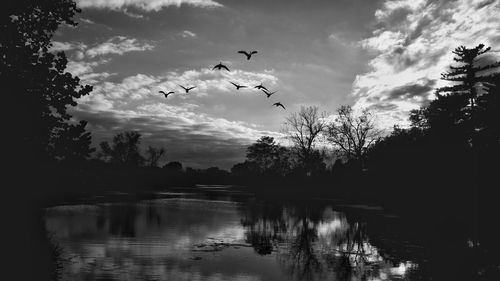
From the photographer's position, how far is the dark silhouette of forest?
14.0 meters

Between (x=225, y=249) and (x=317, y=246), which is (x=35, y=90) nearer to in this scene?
(x=225, y=249)

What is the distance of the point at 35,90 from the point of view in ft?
47.1

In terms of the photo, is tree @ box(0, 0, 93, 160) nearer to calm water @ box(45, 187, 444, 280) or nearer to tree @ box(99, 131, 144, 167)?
calm water @ box(45, 187, 444, 280)

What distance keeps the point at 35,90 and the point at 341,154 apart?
261ft

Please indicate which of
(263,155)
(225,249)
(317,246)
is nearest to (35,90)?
(225,249)

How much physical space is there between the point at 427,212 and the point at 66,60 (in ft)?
116

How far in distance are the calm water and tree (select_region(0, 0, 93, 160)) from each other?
4.74 m

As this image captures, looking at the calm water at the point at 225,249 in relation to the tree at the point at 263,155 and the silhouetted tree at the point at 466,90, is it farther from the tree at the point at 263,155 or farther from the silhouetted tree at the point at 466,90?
the tree at the point at 263,155

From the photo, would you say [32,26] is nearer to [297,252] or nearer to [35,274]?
[35,274]

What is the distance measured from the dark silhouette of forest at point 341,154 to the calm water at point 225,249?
180cm

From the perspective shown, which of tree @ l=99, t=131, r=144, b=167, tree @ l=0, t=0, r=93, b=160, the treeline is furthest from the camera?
tree @ l=99, t=131, r=144, b=167

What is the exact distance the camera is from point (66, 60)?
1490 centimetres

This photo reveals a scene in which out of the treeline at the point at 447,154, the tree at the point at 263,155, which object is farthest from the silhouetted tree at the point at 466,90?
the tree at the point at 263,155

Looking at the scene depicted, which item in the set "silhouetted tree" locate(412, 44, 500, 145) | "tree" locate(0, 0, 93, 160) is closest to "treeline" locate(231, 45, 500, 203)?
"silhouetted tree" locate(412, 44, 500, 145)
